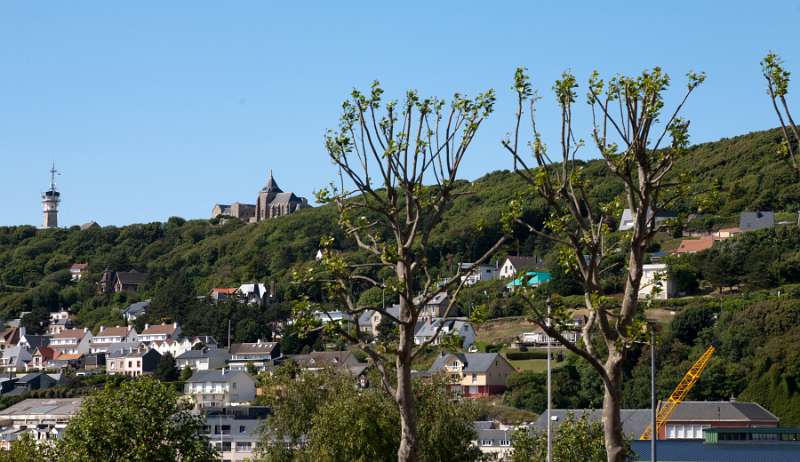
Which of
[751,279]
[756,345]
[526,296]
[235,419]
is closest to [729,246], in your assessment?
[751,279]

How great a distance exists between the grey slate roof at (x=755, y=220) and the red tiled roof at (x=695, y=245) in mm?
4698

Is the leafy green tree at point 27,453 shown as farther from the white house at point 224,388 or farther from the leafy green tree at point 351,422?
the white house at point 224,388

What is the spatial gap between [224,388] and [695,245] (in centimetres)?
6424

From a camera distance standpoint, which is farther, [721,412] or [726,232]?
[726,232]

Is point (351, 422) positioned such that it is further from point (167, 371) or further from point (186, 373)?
point (167, 371)

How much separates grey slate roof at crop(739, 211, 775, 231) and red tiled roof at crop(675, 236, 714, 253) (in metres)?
4.70

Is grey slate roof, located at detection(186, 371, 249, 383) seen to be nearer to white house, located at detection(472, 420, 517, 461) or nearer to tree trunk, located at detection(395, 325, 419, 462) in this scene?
white house, located at detection(472, 420, 517, 461)

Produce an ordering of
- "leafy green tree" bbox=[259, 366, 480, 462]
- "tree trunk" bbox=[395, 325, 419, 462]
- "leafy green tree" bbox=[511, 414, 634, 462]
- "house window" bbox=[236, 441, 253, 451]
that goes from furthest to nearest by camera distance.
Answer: "house window" bbox=[236, 441, 253, 451], "leafy green tree" bbox=[511, 414, 634, 462], "leafy green tree" bbox=[259, 366, 480, 462], "tree trunk" bbox=[395, 325, 419, 462]

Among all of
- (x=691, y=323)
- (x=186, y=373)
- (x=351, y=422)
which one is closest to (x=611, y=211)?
(x=351, y=422)

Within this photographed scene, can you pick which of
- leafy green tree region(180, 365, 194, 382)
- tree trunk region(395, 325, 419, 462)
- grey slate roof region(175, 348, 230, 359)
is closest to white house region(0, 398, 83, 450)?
leafy green tree region(180, 365, 194, 382)

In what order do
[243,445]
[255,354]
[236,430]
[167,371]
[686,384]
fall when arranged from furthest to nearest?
1. [255,354]
2. [167,371]
3. [686,384]
4. [236,430]
5. [243,445]

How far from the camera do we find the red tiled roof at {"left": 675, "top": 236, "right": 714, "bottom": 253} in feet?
577

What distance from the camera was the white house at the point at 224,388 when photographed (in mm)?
148200

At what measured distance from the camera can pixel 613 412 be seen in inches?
949
